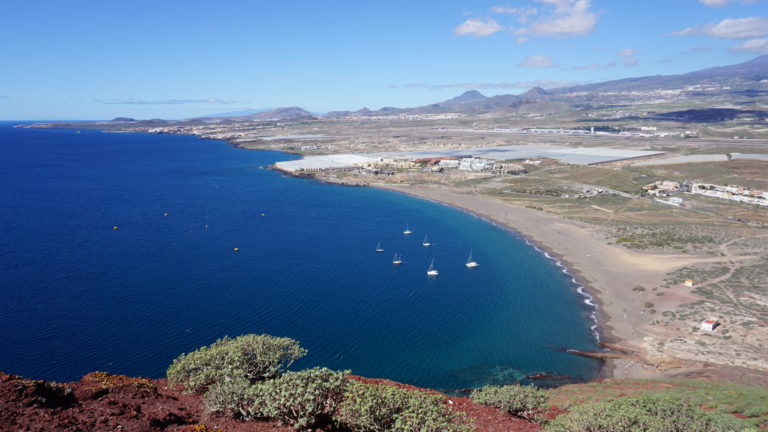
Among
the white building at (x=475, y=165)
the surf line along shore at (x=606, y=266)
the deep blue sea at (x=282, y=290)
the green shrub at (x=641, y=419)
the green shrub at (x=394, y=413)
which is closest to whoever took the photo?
the green shrub at (x=394, y=413)

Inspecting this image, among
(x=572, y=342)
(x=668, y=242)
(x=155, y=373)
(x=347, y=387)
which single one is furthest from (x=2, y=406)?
(x=668, y=242)

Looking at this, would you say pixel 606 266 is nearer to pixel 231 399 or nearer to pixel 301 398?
pixel 301 398

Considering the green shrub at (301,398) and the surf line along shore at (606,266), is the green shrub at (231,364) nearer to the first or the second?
the green shrub at (301,398)

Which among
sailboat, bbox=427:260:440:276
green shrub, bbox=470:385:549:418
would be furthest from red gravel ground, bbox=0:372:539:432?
sailboat, bbox=427:260:440:276

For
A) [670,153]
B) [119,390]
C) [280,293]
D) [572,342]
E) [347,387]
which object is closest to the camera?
→ [347,387]

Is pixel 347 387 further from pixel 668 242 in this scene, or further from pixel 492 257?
pixel 668 242

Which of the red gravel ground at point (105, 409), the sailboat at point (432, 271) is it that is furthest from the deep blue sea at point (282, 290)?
the red gravel ground at point (105, 409)

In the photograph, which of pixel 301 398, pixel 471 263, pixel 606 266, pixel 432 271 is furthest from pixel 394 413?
pixel 606 266
